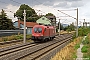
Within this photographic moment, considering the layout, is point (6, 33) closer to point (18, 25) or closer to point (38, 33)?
point (38, 33)

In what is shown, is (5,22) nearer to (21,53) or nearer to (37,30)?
(37,30)

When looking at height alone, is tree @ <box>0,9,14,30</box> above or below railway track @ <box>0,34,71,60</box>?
above

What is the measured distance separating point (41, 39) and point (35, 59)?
15.3 metres

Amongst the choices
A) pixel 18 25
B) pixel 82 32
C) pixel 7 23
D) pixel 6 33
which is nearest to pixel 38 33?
pixel 6 33

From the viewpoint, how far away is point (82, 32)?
49.1 meters

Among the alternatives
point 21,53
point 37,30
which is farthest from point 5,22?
point 21,53

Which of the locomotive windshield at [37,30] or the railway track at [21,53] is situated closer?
the railway track at [21,53]

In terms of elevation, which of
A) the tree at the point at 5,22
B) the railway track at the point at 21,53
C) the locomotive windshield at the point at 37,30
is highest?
the tree at the point at 5,22

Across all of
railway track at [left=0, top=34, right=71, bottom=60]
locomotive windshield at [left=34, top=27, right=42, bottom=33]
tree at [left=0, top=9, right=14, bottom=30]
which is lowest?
railway track at [left=0, top=34, right=71, bottom=60]

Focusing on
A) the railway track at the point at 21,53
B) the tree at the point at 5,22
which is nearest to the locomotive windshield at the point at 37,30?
the railway track at the point at 21,53

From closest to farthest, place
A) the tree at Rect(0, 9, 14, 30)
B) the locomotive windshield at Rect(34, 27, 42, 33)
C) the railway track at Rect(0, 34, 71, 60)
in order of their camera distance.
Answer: the railway track at Rect(0, 34, 71, 60), the locomotive windshield at Rect(34, 27, 42, 33), the tree at Rect(0, 9, 14, 30)

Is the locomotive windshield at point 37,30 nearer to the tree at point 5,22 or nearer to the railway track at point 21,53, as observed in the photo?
the railway track at point 21,53

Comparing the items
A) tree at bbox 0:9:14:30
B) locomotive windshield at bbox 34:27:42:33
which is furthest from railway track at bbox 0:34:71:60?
tree at bbox 0:9:14:30

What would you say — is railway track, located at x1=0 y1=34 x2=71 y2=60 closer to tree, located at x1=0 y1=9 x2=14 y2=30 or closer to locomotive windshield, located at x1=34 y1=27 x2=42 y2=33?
locomotive windshield, located at x1=34 y1=27 x2=42 y2=33
